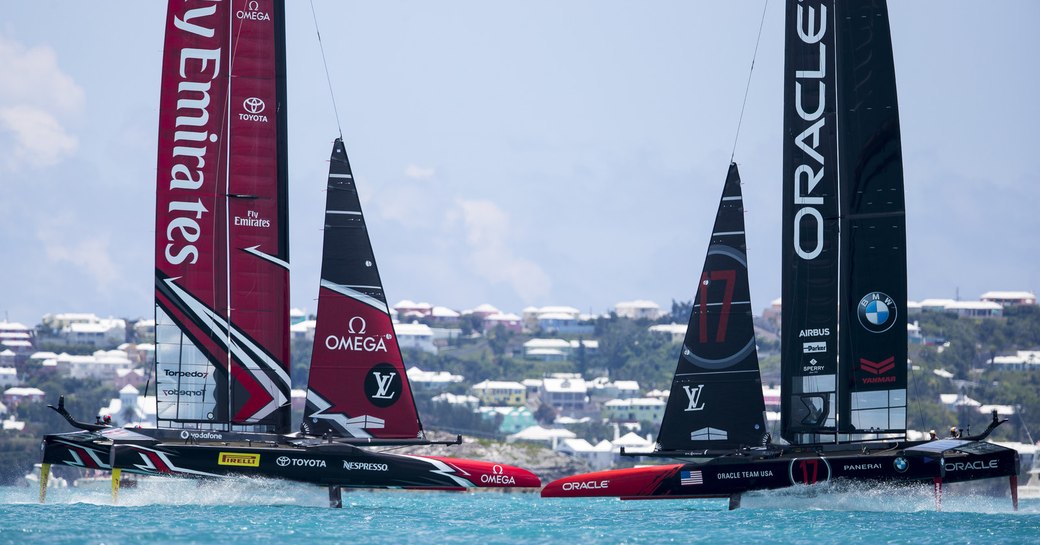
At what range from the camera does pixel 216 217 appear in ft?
98.6

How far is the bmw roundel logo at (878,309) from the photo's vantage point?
30516 millimetres

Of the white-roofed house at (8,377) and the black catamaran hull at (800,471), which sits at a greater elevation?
the white-roofed house at (8,377)

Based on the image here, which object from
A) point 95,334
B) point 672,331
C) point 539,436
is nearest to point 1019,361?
point 672,331

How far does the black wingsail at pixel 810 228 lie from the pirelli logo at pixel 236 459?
9.67m

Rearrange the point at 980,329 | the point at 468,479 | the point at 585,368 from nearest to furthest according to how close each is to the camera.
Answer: the point at 468,479
the point at 980,329
the point at 585,368

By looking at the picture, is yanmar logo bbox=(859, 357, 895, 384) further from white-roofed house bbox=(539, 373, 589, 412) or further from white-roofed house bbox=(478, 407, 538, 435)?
white-roofed house bbox=(539, 373, 589, 412)

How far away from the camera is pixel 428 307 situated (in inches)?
7820

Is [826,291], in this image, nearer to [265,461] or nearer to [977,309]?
[265,461]

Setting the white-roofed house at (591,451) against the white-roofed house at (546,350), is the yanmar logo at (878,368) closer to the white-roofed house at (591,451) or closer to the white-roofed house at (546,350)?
the white-roofed house at (591,451)

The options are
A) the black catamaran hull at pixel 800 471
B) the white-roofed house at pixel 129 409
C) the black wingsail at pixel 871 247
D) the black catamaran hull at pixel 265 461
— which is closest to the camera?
the black catamaran hull at pixel 800 471

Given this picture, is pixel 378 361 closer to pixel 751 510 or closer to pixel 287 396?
pixel 287 396

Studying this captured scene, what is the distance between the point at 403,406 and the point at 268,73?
6.51 metres

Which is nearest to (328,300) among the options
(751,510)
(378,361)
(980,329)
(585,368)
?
(378,361)

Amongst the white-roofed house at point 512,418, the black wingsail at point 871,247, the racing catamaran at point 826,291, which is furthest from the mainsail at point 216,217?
the white-roofed house at point 512,418
